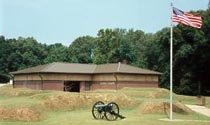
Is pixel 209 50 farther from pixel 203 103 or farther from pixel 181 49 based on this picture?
pixel 203 103

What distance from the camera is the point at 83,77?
52.4 m

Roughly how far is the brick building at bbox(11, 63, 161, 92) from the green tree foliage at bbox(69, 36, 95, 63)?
35.7 m

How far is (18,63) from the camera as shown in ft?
305

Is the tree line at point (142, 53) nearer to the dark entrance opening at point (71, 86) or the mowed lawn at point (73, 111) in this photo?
the dark entrance opening at point (71, 86)

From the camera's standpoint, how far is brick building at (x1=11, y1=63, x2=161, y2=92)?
48938 millimetres

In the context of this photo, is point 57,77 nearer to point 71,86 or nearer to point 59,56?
point 71,86

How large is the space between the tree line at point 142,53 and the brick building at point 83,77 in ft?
34.1

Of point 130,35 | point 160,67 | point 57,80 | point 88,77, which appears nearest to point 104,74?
point 88,77

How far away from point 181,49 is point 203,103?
1973 cm

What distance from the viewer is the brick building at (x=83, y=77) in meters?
48.9

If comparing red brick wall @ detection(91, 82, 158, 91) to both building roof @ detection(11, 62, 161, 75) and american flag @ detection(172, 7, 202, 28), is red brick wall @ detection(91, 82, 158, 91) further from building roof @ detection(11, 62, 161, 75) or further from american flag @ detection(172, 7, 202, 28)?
american flag @ detection(172, 7, 202, 28)

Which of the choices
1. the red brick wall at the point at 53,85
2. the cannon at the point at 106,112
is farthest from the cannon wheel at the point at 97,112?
the red brick wall at the point at 53,85

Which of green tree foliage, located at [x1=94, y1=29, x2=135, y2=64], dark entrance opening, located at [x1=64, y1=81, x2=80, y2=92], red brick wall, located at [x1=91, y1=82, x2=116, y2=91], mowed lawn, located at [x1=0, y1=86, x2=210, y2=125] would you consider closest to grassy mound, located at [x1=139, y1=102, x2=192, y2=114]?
mowed lawn, located at [x1=0, y1=86, x2=210, y2=125]

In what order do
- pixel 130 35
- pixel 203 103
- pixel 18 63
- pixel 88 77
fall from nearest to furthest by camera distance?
1. pixel 203 103
2. pixel 88 77
3. pixel 18 63
4. pixel 130 35
